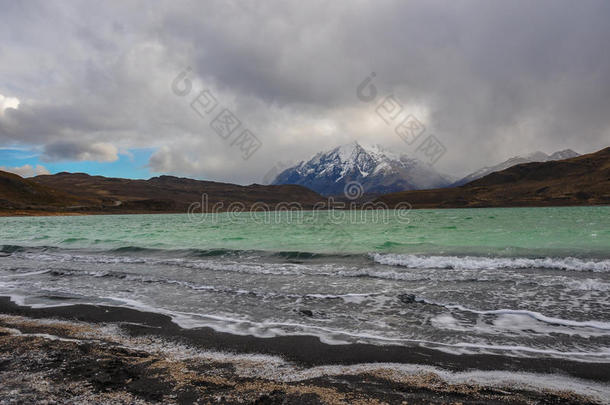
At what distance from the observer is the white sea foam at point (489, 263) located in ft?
43.7

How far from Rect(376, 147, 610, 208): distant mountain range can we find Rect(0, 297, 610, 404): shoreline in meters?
169

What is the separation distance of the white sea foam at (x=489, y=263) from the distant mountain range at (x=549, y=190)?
15695 centimetres

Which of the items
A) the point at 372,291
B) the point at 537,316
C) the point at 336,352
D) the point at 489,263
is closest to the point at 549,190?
the point at 489,263

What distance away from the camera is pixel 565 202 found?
460 feet

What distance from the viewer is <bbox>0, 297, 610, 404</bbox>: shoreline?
4082 millimetres

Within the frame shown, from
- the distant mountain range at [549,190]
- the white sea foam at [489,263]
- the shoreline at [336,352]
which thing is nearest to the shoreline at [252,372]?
the shoreline at [336,352]

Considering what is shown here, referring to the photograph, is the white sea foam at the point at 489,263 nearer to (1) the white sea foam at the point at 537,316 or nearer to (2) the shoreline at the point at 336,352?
(1) the white sea foam at the point at 537,316

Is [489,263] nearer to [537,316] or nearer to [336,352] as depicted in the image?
[537,316]

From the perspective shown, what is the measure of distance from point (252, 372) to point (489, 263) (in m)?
13.3

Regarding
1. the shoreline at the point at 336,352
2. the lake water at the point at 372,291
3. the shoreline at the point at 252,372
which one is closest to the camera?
the shoreline at the point at 252,372

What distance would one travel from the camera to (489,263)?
14578 mm

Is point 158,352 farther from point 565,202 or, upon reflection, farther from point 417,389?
point 565,202

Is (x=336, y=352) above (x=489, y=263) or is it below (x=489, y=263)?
below

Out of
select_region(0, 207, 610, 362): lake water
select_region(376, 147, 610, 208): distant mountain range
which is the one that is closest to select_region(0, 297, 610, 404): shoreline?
select_region(0, 207, 610, 362): lake water
